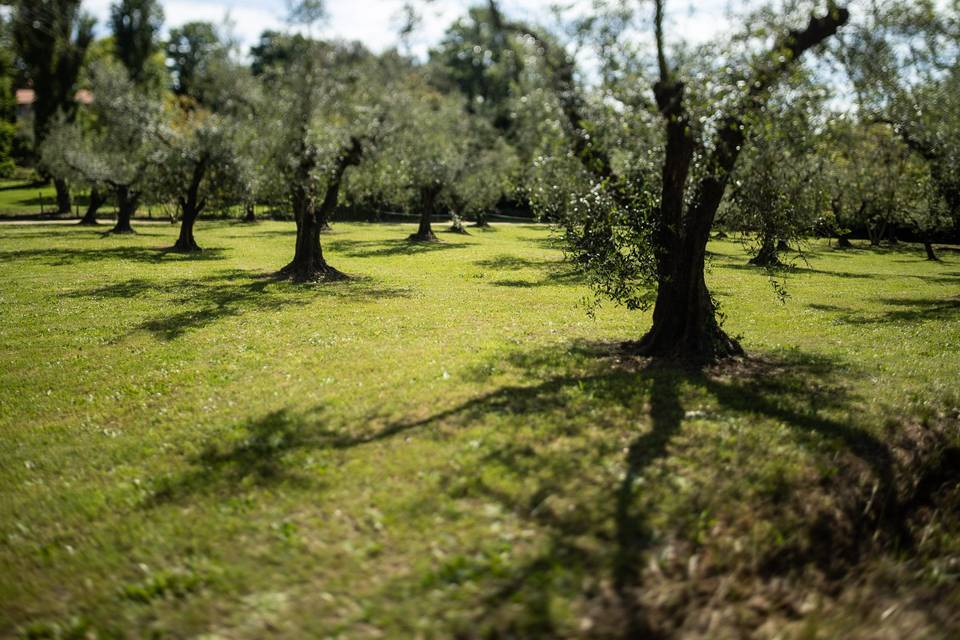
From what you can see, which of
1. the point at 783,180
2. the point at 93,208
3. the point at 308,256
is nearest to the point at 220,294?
the point at 308,256

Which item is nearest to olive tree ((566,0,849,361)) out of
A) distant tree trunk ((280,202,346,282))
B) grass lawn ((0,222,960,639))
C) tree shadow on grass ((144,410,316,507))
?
grass lawn ((0,222,960,639))

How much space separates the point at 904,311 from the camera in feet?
69.9

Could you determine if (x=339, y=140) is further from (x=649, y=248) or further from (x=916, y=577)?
(x=916, y=577)

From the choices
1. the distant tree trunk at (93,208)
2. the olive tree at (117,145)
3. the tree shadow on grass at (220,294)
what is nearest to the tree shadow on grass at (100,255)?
the olive tree at (117,145)

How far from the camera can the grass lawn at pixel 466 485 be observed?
576 cm

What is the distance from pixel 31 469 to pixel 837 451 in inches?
420

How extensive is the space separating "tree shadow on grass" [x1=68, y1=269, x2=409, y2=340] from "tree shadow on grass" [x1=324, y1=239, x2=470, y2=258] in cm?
1177

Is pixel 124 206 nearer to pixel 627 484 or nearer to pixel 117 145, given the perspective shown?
pixel 117 145

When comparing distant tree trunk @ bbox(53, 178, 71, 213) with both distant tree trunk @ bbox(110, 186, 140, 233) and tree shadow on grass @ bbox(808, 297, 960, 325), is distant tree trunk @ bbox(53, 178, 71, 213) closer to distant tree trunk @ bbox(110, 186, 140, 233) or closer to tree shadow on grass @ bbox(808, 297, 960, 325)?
distant tree trunk @ bbox(110, 186, 140, 233)

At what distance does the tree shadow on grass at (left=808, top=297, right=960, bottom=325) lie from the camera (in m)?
19.6

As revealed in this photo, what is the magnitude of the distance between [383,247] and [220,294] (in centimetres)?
2092

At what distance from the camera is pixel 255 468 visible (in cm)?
808

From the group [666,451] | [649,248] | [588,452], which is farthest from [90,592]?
[649,248]

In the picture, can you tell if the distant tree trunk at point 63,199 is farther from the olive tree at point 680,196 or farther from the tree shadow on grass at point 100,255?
the olive tree at point 680,196
